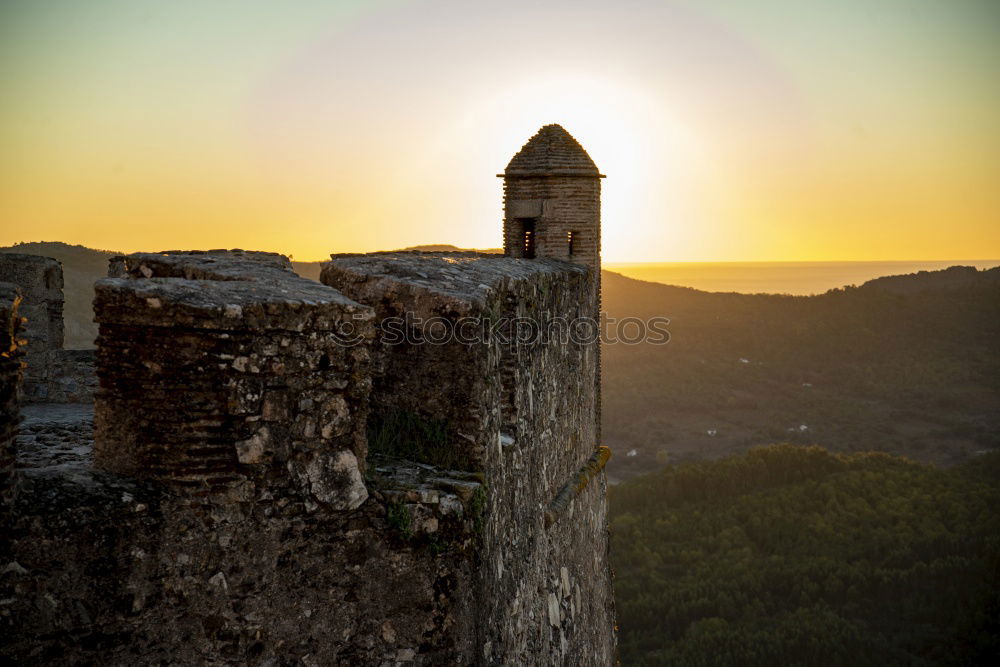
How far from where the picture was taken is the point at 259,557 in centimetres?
412

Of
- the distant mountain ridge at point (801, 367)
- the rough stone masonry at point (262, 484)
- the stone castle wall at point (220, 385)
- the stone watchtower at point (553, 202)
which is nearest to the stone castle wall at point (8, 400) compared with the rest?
the rough stone masonry at point (262, 484)

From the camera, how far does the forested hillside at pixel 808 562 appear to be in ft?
73.0

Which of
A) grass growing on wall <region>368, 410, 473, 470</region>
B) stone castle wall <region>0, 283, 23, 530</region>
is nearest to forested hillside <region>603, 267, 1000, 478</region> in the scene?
grass growing on wall <region>368, 410, 473, 470</region>

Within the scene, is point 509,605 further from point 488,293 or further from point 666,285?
point 666,285

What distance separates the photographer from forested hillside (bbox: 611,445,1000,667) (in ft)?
73.0

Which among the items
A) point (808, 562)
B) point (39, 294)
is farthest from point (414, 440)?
point (808, 562)

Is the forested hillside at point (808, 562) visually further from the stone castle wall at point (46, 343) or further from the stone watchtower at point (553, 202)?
the stone castle wall at point (46, 343)

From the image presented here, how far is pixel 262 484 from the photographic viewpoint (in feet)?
13.5

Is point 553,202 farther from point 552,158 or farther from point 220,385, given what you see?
point 220,385

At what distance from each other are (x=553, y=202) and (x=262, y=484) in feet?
33.2

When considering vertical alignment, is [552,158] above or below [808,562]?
above

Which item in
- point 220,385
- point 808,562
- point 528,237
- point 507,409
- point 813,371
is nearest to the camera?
point 220,385

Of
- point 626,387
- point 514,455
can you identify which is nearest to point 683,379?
point 626,387

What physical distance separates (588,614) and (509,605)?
5206 millimetres
